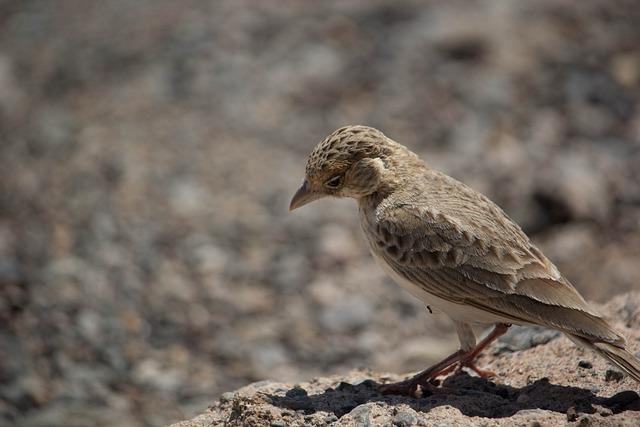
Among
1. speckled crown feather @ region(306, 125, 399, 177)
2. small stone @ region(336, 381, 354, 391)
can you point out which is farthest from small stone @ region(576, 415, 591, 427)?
speckled crown feather @ region(306, 125, 399, 177)

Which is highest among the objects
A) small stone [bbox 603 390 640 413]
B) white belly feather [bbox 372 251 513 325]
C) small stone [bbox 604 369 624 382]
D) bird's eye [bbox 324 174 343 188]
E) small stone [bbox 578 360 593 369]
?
bird's eye [bbox 324 174 343 188]

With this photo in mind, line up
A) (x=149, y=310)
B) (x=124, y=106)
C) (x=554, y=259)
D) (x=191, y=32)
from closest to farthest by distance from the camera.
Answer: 1. (x=149, y=310)
2. (x=554, y=259)
3. (x=124, y=106)
4. (x=191, y=32)

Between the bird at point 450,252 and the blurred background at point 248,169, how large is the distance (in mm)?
3516

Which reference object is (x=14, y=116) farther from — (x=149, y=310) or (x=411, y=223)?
(x=411, y=223)

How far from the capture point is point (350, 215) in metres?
12.1

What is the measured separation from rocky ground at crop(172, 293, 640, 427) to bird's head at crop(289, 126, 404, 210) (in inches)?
56.4

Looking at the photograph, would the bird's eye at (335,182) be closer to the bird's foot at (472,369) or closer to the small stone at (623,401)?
the bird's foot at (472,369)

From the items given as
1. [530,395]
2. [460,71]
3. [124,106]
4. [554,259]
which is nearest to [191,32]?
[124,106]

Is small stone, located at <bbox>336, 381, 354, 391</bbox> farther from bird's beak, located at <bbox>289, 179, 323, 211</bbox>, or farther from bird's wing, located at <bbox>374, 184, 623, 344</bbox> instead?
bird's beak, located at <bbox>289, 179, 323, 211</bbox>

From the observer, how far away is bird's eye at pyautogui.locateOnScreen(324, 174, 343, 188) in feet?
22.6

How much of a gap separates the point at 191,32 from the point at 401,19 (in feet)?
10.9

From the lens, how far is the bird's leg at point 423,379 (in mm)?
6363

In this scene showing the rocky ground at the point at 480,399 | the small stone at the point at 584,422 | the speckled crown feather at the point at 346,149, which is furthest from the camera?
the speckled crown feather at the point at 346,149

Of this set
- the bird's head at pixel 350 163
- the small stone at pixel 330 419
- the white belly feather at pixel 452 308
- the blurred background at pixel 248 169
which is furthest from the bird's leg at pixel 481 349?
the blurred background at pixel 248 169
